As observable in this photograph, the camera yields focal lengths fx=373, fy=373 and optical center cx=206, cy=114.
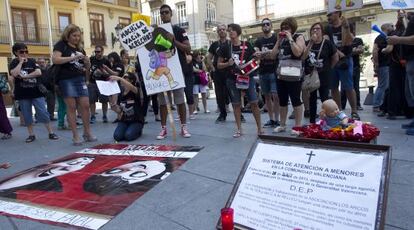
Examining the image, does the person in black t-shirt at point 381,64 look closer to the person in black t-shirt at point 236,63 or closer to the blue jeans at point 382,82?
the blue jeans at point 382,82

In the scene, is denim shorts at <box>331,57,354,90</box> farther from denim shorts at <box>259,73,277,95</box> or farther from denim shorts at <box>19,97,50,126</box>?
denim shorts at <box>19,97,50,126</box>

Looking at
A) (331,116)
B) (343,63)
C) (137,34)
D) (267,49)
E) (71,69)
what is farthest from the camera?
(267,49)

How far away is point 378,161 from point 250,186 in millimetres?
785

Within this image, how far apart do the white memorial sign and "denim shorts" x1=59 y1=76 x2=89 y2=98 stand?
12.9ft

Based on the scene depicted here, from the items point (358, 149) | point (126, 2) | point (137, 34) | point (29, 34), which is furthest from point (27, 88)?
point (126, 2)

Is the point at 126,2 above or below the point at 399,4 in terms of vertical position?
above

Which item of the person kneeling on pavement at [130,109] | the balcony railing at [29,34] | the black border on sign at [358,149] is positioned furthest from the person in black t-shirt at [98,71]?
the balcony railing at [29,34]

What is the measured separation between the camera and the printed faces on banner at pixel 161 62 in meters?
5.71

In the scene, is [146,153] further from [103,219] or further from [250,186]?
[250,186]

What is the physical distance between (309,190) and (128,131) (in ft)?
13.7

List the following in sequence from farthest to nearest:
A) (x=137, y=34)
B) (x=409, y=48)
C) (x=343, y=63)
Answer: (x=343, y=63) → (x=137, y=34) → (x=409, y=48)

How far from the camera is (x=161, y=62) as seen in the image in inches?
231

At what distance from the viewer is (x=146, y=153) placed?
482cm

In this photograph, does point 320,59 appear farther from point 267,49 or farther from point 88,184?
point 88,184
